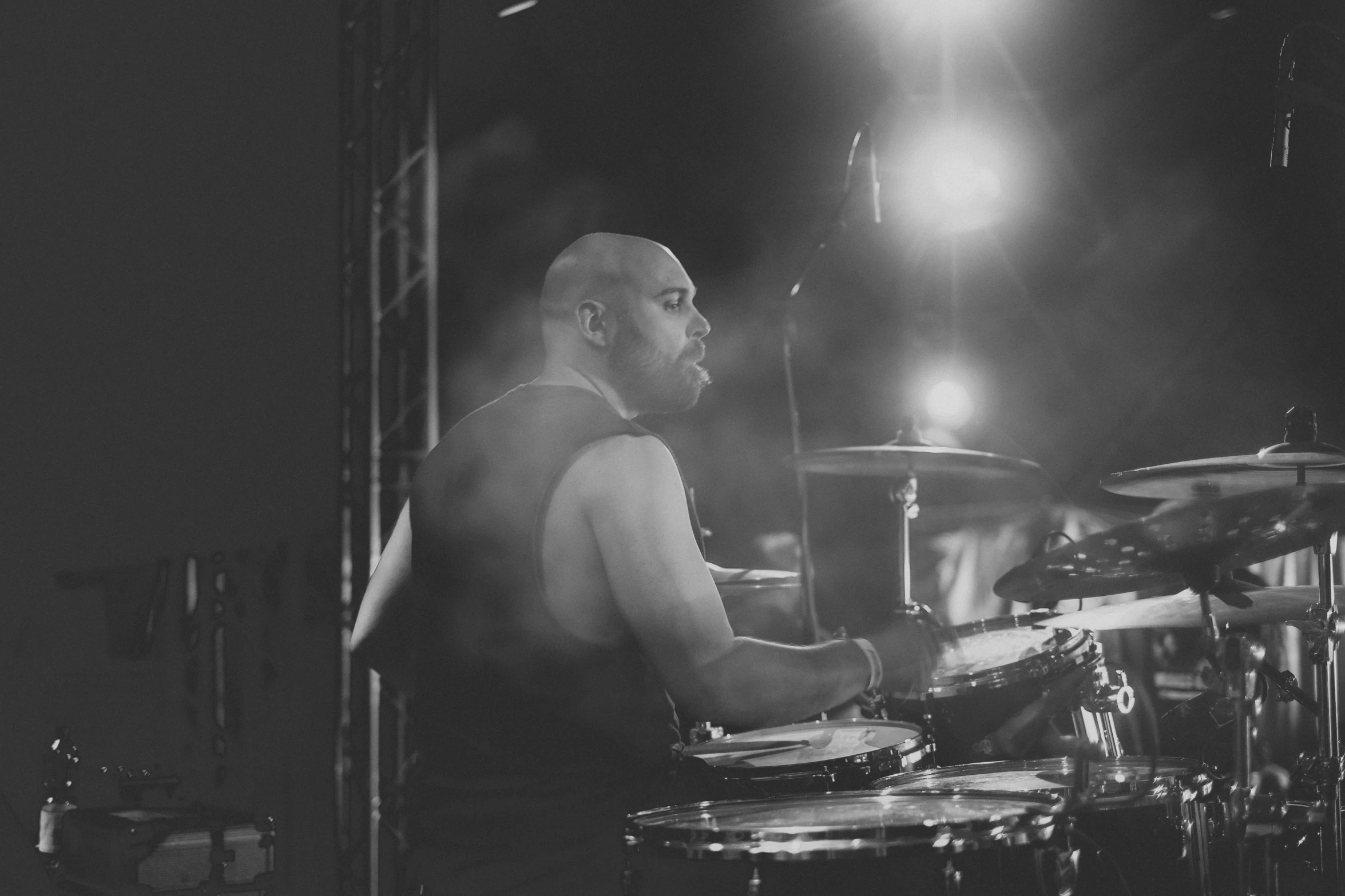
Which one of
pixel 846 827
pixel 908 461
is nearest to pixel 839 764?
pixel 846 827

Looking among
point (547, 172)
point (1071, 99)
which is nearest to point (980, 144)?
point (1071, 99)

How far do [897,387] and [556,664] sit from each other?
4.51m

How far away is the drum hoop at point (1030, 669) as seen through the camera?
8.85ft

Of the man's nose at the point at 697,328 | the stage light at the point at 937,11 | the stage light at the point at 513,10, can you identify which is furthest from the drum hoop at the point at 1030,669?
the stage light at the point at 513,10

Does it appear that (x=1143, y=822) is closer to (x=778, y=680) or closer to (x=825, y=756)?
(x=825, y=756)

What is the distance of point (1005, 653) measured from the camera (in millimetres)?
Result: 3080

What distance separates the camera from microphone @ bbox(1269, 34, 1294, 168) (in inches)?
119

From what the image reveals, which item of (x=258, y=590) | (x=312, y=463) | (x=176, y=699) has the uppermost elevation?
(x=312, y=463)

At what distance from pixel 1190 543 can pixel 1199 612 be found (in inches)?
21.4

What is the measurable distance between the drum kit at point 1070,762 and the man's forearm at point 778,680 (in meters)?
0.14

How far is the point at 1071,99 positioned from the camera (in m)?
5.53

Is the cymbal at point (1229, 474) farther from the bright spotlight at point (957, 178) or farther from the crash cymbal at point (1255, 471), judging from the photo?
the bright spotlight at point (957, 178)

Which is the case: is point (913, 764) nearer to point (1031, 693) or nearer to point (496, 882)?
point (1031, 693)

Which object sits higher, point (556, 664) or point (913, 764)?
point (556, 664)
